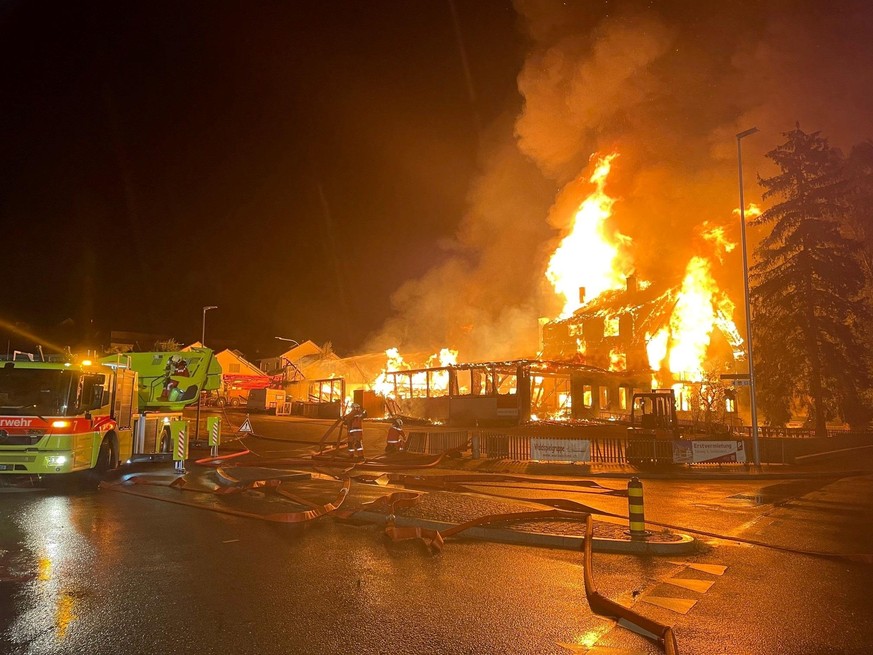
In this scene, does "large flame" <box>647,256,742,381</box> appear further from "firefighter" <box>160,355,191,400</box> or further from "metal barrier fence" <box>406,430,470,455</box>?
"firefighter" <box>160,355,191,400</box>

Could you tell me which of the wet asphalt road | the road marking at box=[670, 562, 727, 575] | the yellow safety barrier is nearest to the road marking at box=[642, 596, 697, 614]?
the wet asphalt road

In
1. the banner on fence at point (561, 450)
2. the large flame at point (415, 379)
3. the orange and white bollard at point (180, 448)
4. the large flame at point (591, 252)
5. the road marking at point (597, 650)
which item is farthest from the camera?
the large flame at point (591, 252)

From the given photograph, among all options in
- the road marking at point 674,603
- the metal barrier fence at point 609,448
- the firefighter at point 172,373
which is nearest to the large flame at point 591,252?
the metal barrier fence at point 609,448

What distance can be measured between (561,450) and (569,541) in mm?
10819

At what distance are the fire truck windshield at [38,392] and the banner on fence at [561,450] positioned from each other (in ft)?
39.9

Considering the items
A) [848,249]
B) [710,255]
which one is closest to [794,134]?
[848,249]

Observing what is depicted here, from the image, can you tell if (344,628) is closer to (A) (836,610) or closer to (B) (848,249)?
(A) (836,610)

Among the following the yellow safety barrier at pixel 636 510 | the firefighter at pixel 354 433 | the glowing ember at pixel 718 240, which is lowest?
the yellow safety barrier at pixel 636 510

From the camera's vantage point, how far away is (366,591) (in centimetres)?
573

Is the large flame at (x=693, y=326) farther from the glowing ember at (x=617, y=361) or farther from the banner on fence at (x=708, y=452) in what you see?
the banner on fence at (x=708, y=452)

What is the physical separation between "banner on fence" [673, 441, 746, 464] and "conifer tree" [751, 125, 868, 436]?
33.9ft

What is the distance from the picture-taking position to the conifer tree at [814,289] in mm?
26750

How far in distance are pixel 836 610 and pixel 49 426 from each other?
1224 centimetres

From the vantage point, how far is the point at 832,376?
87.4 feet
